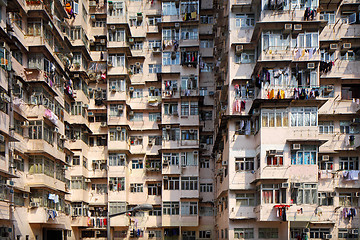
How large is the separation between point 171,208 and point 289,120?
12.7m

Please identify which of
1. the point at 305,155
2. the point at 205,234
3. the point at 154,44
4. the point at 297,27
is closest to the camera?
the point at 305,155

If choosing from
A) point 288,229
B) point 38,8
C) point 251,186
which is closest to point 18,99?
point 38,8

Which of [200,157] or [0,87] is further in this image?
[200,157]

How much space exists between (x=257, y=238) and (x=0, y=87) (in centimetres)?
1545

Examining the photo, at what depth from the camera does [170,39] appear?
113 ft

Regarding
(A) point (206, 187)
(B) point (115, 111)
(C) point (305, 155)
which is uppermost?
(B) point (115, 111)

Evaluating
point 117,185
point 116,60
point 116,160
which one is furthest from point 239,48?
point 117,185

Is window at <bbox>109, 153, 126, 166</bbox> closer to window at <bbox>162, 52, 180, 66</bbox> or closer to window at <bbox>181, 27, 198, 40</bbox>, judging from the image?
window at <bbox>162, 52, 180, 66</bbox>

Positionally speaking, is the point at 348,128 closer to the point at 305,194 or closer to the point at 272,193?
the point at 305,194

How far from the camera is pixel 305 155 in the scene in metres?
23.5

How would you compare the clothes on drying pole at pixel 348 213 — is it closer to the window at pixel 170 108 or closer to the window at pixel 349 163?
the window at pixel 349 163

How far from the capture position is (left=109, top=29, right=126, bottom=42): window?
3378 cm

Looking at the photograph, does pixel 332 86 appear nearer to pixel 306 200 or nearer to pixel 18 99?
pixel 306 200

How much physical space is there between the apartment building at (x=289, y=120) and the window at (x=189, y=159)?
425 cm
